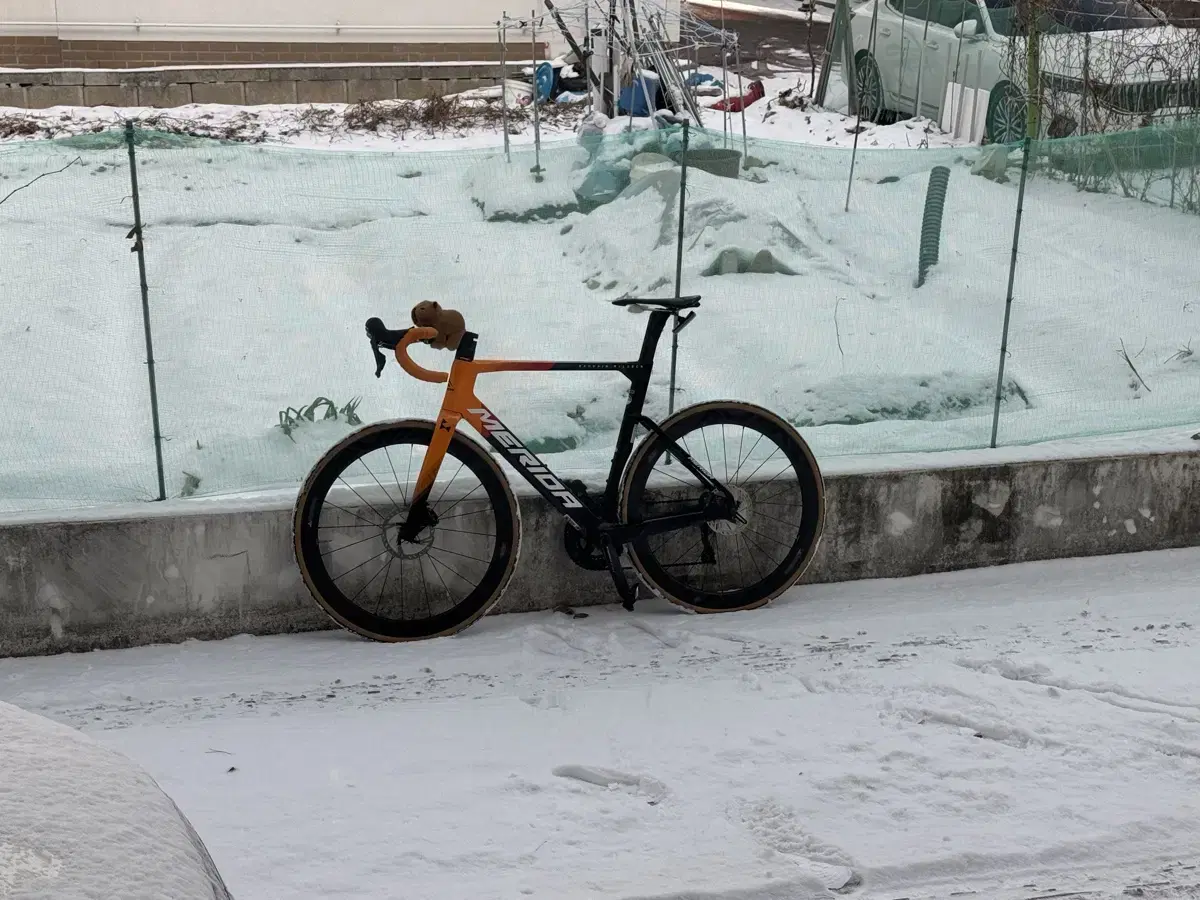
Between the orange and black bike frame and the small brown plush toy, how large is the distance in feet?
0.14

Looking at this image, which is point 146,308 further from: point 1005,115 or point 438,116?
point 438,116

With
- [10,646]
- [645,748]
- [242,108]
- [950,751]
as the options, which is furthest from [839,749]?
[242,108]

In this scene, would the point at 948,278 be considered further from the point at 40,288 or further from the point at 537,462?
the point at 40,288

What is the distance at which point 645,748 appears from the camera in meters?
4.18

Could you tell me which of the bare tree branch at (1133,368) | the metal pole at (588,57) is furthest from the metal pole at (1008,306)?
the metal pole at (588,57)

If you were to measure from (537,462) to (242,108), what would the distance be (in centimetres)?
1400

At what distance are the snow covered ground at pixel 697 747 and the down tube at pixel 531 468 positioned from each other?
1.42 ft

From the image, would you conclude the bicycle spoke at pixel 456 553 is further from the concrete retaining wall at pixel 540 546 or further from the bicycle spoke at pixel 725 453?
the bicycle spoke at pixel 725 453

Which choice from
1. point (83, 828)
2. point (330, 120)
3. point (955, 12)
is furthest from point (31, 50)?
point (83, 828)

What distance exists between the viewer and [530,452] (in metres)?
5.17

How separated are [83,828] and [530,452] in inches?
134

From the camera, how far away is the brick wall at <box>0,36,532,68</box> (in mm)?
18062

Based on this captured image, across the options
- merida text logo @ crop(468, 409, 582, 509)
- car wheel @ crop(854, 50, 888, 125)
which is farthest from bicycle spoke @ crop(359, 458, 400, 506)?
car wheel @ crop(854, 50, 888, 125)

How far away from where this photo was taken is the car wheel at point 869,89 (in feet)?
53.6
